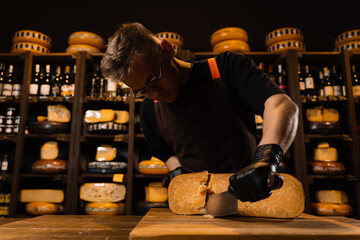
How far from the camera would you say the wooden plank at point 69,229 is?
2.99 ft

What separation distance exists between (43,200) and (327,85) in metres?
3.40

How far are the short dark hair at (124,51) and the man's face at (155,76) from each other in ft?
0.08

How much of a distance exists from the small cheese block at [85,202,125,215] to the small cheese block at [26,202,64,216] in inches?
12.3

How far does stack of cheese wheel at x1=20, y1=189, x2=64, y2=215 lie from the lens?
2850mm

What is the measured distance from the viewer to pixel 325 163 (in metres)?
2.88

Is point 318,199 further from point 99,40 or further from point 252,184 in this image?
point 99,40

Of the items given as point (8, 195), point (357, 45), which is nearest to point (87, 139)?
point (8, 195)

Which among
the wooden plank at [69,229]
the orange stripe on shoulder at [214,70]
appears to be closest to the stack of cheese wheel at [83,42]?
the orange stripe on shoulder at [214,70]

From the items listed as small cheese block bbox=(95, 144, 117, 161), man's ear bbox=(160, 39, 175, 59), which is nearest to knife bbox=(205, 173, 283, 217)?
man's ear bbox=(160, 39, 175, 59)

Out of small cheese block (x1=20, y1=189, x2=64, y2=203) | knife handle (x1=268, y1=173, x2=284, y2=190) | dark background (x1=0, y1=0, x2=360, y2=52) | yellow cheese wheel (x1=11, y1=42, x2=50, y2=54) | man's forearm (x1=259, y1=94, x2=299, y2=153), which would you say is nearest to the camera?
knife handle (x1=268, y1=173, x2=284, y2=190)

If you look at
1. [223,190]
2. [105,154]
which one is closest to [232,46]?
[105,154]

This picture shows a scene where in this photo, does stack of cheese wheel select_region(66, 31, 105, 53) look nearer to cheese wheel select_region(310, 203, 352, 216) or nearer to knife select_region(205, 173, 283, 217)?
knife select_region(205, 173, 283, 217)

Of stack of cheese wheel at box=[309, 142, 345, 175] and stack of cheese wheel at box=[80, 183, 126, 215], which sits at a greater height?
stack of cheese wheel at box=[309, 142, 345, 175]

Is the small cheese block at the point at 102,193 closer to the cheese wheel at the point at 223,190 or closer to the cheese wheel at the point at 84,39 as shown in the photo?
the cheese wheel at the point at 84,39
